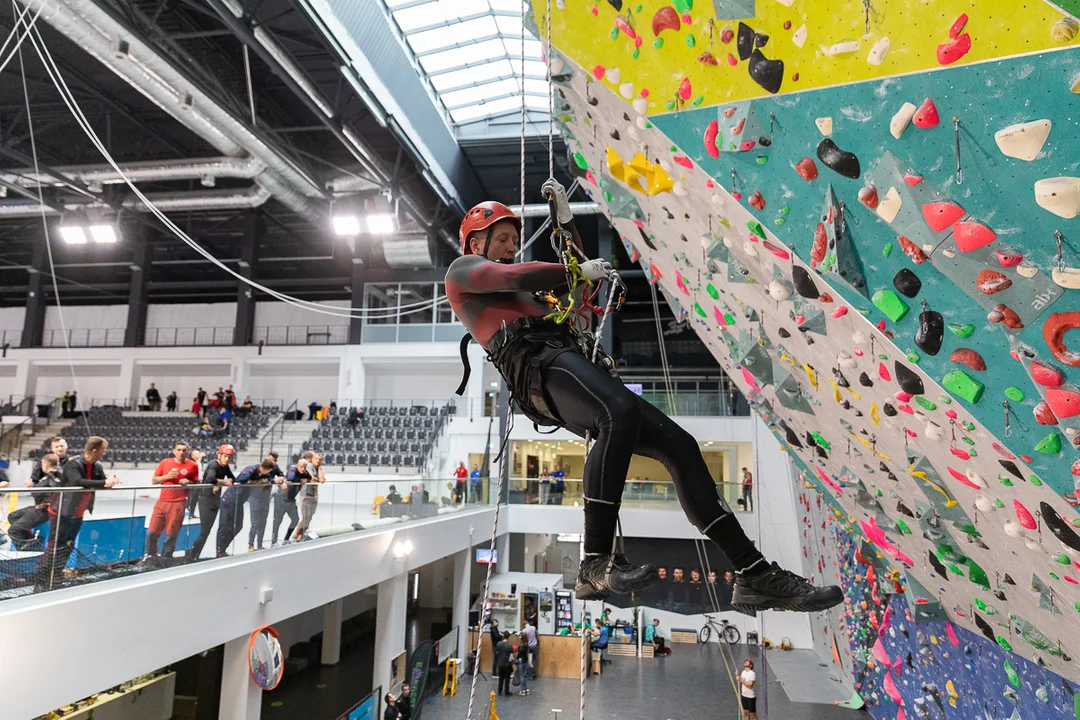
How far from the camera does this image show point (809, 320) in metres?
2.89

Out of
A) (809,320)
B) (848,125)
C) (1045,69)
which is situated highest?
(848,125)

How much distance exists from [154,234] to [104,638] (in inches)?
710

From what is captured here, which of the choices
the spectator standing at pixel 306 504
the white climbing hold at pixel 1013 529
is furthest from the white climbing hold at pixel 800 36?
the spectator standing at pixel 306 504

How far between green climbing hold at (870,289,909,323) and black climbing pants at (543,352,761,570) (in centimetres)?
82

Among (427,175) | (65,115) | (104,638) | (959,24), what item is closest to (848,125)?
(959,24)

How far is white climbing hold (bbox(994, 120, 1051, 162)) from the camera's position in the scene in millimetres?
1465

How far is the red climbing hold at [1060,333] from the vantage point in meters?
1.67

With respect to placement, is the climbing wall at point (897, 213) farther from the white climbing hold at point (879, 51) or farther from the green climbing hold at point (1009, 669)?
the green climbing hold at point (1009, 669)

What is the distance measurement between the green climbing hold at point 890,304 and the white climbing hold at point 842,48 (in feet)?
2.47

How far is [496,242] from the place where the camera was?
221cm

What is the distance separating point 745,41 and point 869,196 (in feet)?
1.90

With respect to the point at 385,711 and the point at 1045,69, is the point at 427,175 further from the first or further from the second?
the point at 1045,69

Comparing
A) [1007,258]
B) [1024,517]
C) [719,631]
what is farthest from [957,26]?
[719,631]

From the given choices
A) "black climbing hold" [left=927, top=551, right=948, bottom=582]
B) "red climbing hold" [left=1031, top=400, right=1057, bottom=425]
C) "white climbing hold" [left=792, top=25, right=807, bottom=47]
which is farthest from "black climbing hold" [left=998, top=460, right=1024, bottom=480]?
"black climbing hold" [left=927, top=551, right=948, bottom=582]
